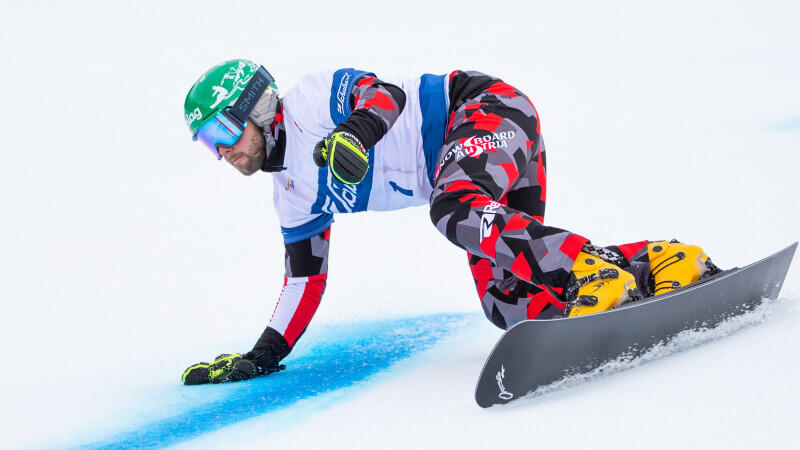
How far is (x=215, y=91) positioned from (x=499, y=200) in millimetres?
1179

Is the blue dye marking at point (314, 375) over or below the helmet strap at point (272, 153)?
below

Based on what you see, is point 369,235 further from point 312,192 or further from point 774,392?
point 774,392

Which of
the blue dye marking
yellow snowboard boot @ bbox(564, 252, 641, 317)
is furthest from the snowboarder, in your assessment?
the blue dye marking

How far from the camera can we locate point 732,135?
23.4 ft

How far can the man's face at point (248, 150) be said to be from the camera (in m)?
3.20

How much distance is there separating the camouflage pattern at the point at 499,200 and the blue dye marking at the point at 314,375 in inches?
20.2

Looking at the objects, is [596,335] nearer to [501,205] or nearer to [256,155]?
[501,205]

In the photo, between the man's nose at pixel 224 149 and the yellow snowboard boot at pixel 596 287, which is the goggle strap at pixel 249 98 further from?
the yellow snowboard boot at pixel 596 287

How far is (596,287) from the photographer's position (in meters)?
2.30

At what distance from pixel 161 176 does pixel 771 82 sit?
677 cm

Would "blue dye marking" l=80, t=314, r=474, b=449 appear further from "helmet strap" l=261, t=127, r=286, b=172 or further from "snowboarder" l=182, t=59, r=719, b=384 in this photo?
"helmet strap" l=261, t=127, r=286, b=172

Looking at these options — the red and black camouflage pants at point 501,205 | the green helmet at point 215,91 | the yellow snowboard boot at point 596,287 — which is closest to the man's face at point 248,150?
the green helmet at point 215,91

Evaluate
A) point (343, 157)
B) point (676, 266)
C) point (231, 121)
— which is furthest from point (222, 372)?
point (676, 266)

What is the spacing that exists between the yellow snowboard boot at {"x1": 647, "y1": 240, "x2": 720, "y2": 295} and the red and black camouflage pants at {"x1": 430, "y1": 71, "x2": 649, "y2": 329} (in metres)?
0.05
